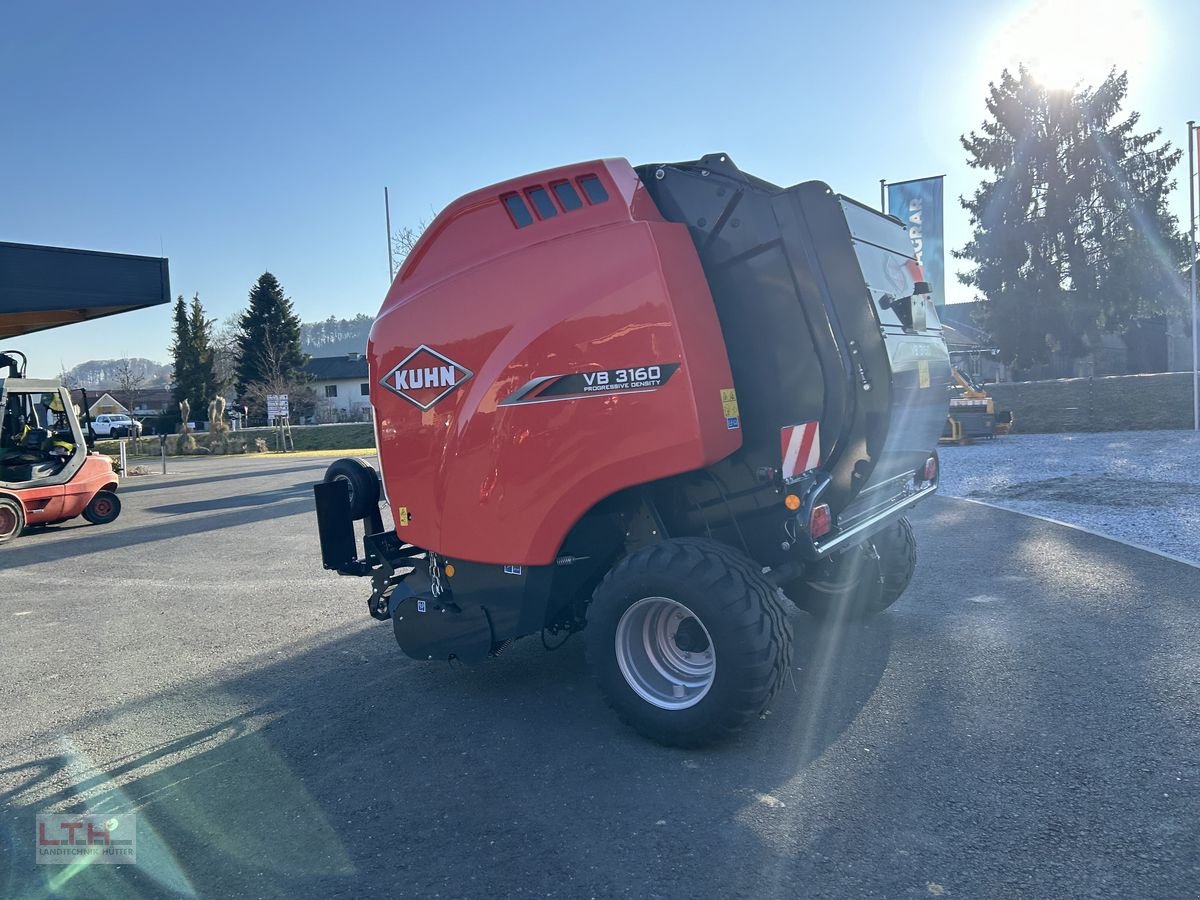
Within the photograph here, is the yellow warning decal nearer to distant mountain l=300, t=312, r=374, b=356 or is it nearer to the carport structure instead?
the carport structure

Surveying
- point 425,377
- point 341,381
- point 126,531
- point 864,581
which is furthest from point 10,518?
point 341,381

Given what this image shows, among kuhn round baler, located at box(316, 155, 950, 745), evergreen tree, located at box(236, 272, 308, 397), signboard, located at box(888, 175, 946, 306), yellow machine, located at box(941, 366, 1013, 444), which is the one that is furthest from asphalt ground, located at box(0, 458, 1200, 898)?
evergreen tree, located at box(236, 272, 308, 397)

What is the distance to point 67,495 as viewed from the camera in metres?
13.6

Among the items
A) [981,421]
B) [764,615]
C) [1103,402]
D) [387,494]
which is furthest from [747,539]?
[1103,402]

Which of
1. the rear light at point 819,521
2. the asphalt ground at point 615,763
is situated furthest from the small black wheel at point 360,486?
the rear light at point 819,521

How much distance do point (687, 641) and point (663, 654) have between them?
0.62ft

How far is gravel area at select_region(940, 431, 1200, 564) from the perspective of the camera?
370 inches

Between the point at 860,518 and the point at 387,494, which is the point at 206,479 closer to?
the point at 387,494

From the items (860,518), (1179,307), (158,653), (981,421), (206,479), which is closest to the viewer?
(860,518)

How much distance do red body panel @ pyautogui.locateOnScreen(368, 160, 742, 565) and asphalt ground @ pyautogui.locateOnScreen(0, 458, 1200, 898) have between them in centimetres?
117

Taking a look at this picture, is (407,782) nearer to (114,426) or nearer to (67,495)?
(67,495)

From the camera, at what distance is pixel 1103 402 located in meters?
26.2

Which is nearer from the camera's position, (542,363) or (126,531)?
(542,363)

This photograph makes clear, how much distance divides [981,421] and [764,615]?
66.8 ft
